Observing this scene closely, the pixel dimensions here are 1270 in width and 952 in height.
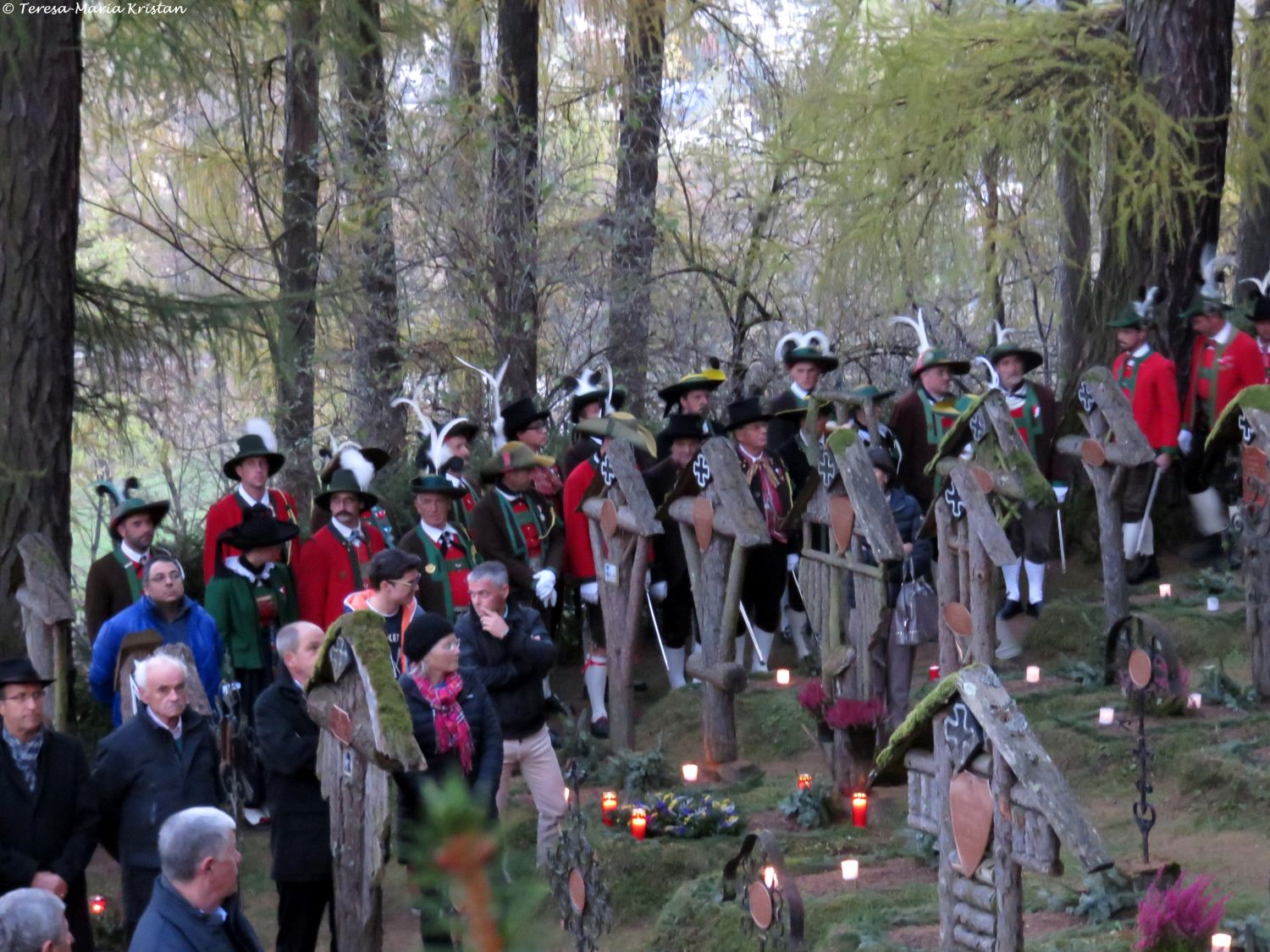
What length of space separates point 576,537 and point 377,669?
5.39 metres

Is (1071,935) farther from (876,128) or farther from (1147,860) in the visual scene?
(876,128)

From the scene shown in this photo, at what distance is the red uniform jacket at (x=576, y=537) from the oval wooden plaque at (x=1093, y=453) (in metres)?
3.37

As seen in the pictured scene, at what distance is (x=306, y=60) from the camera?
15.6m

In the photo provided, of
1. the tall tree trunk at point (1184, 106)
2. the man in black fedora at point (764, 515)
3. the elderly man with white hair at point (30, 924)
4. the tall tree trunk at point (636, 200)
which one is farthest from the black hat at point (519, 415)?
the elderly man with white hair at point (30, 924)

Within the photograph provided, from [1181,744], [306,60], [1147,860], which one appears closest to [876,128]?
[306,60]

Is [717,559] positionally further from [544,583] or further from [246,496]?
[246,496]

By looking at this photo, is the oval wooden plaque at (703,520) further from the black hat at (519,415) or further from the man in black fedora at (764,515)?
the black hat at (519,415)

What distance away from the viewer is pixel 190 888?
4547 millimetres

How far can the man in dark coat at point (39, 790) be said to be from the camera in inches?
242

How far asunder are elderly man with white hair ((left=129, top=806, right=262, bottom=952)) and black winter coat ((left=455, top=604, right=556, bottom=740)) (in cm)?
289

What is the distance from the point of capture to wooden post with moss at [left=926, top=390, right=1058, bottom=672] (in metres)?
8.88

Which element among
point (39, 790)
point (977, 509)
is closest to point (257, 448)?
point (39, 790)

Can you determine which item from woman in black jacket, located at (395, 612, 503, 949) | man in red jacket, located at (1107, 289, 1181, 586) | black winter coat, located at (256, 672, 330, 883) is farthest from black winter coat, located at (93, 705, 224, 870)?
man in red jacket, located at (1107, 289, 1181, 586)

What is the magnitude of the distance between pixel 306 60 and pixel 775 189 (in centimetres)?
464
